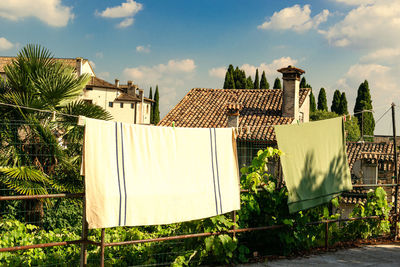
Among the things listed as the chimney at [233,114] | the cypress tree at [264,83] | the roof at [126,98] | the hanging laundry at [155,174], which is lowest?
the hanging laundry at [155,174]

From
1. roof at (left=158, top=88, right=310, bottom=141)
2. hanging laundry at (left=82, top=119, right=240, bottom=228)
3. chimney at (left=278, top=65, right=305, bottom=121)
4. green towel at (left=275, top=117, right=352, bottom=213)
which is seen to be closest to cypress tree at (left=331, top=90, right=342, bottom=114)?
roof at (left=158, top=88, right=310, bottom=141)

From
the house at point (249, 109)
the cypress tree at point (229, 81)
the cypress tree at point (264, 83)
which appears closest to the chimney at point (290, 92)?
the house at point (249, 109)

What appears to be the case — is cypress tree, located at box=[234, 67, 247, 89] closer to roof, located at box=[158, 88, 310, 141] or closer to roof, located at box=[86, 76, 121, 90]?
roof, located at box=[86, 76, 121, 90]

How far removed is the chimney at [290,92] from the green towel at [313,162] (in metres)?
15.0

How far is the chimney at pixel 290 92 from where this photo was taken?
21250mm

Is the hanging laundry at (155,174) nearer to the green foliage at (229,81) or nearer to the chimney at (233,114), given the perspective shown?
the chimney at (233,114)

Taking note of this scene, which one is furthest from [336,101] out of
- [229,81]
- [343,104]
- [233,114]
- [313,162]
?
[313,162]

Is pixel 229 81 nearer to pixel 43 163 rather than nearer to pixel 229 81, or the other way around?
pixel 229 81

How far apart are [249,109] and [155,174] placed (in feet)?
59.9

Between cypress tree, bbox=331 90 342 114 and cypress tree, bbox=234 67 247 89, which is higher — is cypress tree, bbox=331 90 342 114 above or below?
below

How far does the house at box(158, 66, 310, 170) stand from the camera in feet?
66.4

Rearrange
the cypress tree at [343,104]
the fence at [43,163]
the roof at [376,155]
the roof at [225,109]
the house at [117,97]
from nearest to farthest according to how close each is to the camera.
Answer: the fence at [43,163] < the roof at [376,155] < the roof at [225,109] < the house at [117,97] < the cypress tree at [343,104]

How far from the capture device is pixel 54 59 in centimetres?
964

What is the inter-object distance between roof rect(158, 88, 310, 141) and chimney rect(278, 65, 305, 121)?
15.7 inches
